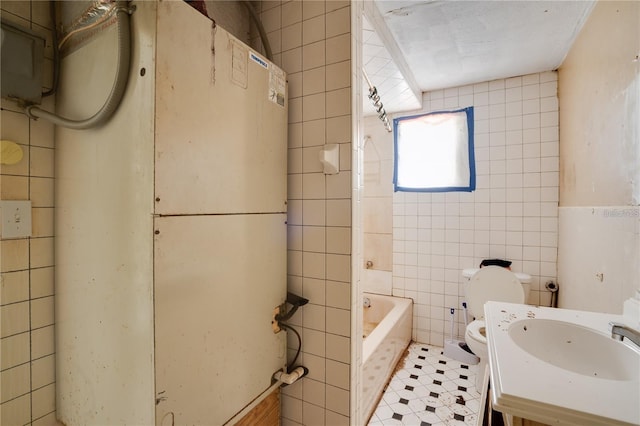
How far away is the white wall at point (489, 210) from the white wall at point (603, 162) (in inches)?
8.6

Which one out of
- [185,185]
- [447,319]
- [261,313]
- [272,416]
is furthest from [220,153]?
[447,319]

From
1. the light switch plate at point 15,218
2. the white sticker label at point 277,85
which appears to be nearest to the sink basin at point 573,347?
the white sticker label at point 277,85

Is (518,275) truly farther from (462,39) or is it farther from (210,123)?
(210,123)

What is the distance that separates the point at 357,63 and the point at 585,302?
1823 mm

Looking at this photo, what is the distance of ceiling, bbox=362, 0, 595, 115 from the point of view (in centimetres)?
154

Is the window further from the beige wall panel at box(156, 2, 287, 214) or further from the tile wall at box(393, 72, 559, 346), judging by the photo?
the beige wall panel at box(156, 2, 287, 214)

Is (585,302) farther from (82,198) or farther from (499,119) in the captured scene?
(82,198)

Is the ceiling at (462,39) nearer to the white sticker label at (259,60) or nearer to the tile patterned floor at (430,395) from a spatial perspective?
the white sticker label at (259,60)

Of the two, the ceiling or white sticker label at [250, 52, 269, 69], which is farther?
the ceiling

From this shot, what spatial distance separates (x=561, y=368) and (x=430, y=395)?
4.90ft

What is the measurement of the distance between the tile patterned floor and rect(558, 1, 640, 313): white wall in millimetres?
928

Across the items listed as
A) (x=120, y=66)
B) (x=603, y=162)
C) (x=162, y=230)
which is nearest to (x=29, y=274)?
(x=162, y=230)

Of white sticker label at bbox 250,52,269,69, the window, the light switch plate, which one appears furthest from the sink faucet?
the light switch plate

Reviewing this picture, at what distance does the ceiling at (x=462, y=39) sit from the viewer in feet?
5.05
